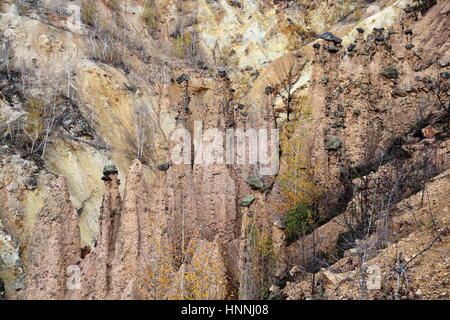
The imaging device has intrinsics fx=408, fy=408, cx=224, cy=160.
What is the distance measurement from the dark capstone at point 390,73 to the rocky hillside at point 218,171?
43 mm

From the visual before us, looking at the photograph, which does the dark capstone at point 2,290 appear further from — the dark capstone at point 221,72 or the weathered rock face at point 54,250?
Result: the dark capstone at point 221,72

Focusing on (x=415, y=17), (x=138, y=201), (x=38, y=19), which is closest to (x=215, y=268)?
(x=138, y=201)

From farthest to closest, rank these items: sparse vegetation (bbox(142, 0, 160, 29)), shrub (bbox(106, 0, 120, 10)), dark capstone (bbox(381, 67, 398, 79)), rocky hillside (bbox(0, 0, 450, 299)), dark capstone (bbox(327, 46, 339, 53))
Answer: sparse vegetation (bbox(142, 0, 160, 29)) → shrub (bbox(106, 0, 120, 10)) → dark capstone (bbox(327, 46, 339, 53)) → dark capstone (bbox(381, 67, 398, 79)) → rocky hillside (bbox(0, 0, 450, 299))

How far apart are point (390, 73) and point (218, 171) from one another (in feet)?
27.3

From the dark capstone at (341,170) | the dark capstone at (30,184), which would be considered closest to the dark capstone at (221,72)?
the dark capstone at (341,170)

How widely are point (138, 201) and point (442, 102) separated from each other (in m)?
11.6

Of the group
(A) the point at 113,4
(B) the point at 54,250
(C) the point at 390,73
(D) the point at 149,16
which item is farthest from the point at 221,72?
(A) the point at 113,4

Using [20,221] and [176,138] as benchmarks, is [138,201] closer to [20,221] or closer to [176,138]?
[176,138]

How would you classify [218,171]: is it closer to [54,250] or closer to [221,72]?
[221,72]

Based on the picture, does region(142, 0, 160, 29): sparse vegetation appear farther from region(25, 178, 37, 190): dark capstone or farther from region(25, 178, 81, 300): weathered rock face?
region(25, 178, 81, 300): weathered rock face

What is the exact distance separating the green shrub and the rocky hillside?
0.06 meters

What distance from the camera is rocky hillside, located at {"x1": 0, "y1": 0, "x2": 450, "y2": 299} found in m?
10.3

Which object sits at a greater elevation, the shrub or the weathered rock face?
the shrub

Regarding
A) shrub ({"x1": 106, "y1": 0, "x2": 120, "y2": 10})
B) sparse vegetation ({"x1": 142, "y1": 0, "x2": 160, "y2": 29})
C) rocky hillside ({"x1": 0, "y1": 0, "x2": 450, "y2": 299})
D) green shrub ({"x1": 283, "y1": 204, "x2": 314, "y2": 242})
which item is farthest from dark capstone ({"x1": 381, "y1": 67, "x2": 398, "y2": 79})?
shrub ({"x1": 106, "y1": 0, "x2": 120, "y2": 10})
